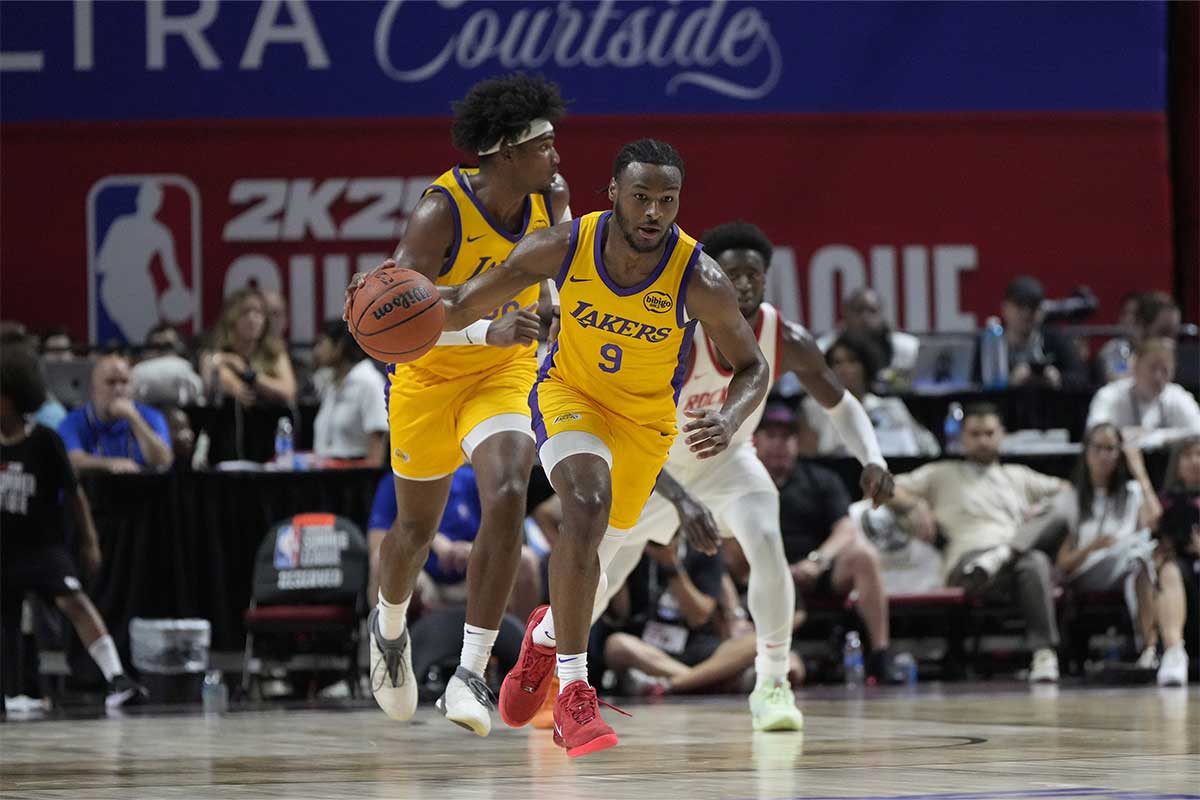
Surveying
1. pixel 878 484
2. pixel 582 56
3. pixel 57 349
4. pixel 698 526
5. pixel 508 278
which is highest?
pixel 582 56

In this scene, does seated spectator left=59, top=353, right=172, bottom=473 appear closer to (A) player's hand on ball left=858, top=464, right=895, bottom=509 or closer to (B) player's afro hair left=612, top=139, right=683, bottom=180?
(A) player's hand on ball left=858, top=464, right=895, bottom=509

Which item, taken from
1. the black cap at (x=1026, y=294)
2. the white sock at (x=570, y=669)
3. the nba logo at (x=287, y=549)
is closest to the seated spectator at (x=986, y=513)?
the black cap at (x=1026, y=294)

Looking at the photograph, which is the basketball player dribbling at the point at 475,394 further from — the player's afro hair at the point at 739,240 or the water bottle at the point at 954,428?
the water bottle at the point at 954,428

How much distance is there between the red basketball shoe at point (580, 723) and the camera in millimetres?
4352

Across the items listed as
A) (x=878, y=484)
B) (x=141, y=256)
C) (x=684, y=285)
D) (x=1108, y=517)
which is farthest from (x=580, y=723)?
(x=141, y=256)

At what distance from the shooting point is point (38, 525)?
7.76 meters

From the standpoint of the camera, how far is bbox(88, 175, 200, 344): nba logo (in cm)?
1222

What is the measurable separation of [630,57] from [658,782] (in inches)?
362

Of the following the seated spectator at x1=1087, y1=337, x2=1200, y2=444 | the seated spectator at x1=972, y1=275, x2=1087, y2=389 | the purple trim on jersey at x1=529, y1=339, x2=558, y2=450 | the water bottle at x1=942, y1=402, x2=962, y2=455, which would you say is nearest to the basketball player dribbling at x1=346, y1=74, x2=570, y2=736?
the purple trim on jersey at x1=529, y1=339, x2=558, y2=450

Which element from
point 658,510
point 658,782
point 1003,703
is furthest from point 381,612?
point 1003,703

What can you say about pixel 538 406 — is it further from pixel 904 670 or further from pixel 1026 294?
pixel 1026 294

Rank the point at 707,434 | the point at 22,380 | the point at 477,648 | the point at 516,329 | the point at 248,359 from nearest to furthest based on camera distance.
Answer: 1. the point at 707,434
2. the point at 516,329
3. the point at 477,648
4. the point at 22,380
5. the point at 248,359

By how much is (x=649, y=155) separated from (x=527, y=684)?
1450 millimetres

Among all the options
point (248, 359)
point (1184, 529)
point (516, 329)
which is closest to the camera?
point (516, 329)
